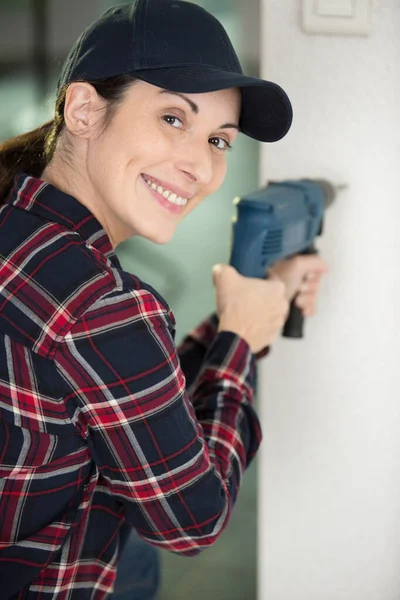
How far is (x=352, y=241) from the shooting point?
975 mm

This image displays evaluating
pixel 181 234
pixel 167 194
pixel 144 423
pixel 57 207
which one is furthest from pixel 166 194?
pixel 181 234

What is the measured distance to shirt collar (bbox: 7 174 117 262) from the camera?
2.26ft

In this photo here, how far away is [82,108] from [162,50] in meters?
0.10

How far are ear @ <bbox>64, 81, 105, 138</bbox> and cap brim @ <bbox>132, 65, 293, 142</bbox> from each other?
6 centimetres

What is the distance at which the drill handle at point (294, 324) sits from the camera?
1.00 meters

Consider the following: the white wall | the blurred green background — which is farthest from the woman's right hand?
the blurred green background

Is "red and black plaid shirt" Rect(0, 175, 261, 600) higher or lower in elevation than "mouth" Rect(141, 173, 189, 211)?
lower

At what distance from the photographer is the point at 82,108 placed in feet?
2.30

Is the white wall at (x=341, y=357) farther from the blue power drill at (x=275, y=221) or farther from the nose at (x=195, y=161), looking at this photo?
the nose at (x=195, y=161)

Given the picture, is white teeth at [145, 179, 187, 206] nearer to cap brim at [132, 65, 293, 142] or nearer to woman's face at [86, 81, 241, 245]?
woman's face at [86, 81, 241, 245]

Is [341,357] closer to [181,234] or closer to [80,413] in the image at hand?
[181,234]

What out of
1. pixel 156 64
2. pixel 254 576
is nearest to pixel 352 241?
Result: pixel 156 64

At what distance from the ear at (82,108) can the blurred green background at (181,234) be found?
422 millimetres

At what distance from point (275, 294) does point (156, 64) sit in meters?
0.36
